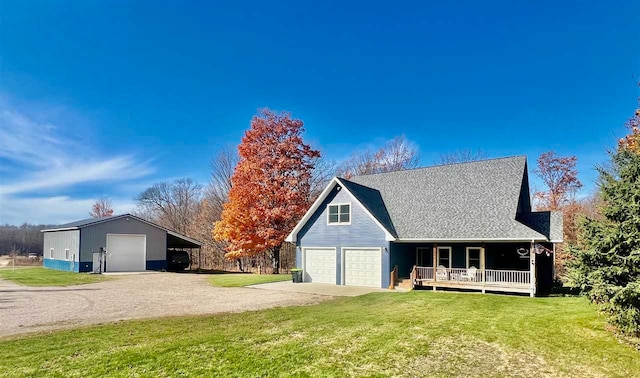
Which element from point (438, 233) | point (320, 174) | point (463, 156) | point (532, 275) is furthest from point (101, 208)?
point (532, 275)

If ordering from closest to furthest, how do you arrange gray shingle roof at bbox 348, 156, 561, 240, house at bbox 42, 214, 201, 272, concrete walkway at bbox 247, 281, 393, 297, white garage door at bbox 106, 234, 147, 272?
1. concrete walkway at bbox 247, 281, 393, 297
2. gray shingle roof at bbox 348, 156, 561, 240
3. house at bbox 42, 214, 201, 272
4. white garage door at bbox 106, 234, 147, 272

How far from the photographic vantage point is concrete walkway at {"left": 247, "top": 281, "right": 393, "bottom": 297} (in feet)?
53.6

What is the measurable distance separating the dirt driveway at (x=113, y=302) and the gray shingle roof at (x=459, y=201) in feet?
21.3

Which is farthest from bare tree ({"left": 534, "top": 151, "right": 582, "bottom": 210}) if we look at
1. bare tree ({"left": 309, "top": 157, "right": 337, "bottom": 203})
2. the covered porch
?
bare tree ({"left": 309, "top": 157, "right": 337, "bottom": 203})

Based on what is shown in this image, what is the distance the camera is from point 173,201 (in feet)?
164

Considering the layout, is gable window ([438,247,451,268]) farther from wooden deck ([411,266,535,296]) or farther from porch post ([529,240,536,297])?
porch post ([529,240,536,297])

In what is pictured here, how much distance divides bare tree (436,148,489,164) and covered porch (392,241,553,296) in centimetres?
2200

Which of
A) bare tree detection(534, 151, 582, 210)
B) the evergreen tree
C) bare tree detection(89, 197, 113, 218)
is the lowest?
the evergreen tree

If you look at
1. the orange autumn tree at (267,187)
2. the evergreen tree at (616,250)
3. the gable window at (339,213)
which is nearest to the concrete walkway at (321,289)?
the gable window at (339,213)

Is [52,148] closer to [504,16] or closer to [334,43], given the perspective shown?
[334,43]

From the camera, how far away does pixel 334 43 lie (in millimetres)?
20391

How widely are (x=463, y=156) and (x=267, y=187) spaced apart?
22620 mm

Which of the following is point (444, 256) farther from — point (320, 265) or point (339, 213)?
point (320, 265)

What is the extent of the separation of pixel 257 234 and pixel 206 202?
1166cm
